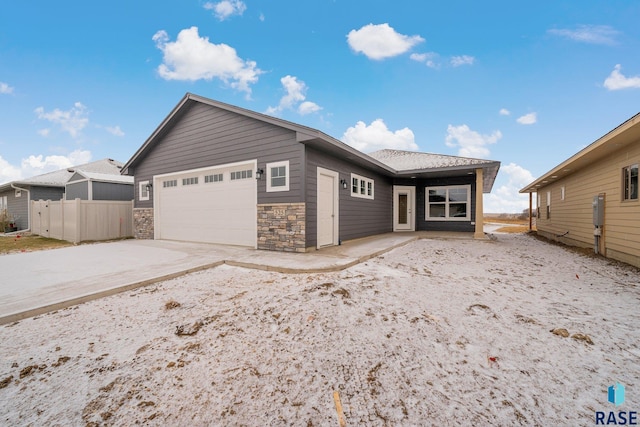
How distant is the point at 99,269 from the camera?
4.90m

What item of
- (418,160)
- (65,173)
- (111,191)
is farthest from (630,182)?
(65,173)

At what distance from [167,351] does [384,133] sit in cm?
3217

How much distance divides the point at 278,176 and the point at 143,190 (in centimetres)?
710

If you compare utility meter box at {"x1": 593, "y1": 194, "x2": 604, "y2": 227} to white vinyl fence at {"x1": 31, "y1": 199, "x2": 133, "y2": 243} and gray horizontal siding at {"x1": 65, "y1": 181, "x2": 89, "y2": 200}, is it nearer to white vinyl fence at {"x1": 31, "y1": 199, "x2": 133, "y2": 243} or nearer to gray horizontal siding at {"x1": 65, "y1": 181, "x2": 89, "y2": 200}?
white vinyl fence at {"x1": 31, "y1": 199, "x2": 133, "y2": 243}

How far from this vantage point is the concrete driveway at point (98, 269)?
10.9 feet

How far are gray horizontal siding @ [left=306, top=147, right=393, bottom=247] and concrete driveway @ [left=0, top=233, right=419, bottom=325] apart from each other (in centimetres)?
138

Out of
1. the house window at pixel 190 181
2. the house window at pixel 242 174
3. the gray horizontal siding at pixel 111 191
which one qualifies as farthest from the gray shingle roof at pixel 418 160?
the gray horizontal siding at pixel 111 191

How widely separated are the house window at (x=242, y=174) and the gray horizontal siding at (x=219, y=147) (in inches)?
14.2

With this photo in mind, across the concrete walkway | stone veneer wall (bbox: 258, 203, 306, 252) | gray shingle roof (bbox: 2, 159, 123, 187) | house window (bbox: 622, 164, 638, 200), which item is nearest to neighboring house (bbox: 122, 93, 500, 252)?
stone veneer wall (bbox: 258, 203, 306, 252)

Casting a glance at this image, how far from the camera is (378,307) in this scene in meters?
3.12

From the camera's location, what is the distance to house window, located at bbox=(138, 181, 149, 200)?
33.4ft

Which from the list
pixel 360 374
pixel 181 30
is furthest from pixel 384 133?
pixel 360 374

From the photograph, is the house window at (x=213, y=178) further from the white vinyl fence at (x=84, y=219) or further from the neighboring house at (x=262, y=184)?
the white vinyl fence at (x=84, y=219)

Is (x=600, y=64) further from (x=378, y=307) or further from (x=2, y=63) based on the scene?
(x=2, y=63)
